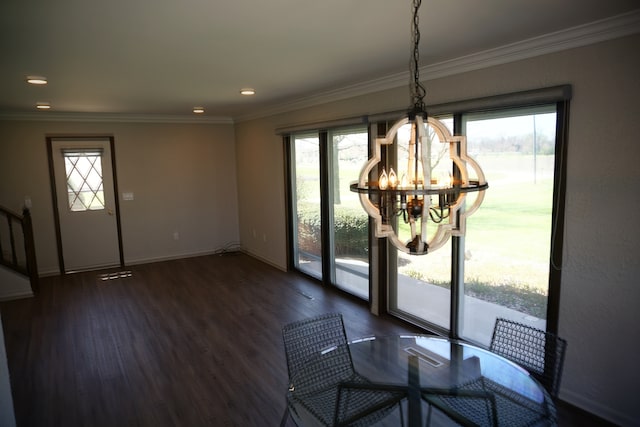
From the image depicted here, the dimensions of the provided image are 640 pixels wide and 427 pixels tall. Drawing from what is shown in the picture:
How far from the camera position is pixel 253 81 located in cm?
391

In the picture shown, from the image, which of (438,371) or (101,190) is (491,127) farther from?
(101,190)

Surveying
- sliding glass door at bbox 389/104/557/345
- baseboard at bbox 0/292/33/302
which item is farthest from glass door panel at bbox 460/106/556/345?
baseboard at bbox 0/292/33/302

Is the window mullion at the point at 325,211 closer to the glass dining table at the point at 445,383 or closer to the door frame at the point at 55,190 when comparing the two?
the glass dining table at the point at 445,383

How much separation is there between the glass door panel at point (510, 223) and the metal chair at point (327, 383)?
147cm

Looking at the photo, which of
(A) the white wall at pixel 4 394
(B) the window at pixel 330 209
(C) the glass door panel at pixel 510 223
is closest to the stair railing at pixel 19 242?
(B) the window at pixel 330 209

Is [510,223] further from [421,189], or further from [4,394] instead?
[4,394]

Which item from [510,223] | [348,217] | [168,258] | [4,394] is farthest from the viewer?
[168,258]

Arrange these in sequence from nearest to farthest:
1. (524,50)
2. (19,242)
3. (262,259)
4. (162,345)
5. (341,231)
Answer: (524,50), (162,345), (341,231), (19,242), (262,259)

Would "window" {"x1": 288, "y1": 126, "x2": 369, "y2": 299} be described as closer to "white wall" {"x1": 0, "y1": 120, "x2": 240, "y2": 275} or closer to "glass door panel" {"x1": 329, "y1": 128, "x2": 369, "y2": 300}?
"glass door panel" {"x1": 329, "y1": 128, "x2": 369, "y2": 300}

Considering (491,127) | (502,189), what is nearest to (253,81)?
(491,127)

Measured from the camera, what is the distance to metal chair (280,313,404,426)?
198 cm

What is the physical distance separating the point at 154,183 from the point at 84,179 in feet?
3.28

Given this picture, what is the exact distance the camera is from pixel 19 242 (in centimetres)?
596

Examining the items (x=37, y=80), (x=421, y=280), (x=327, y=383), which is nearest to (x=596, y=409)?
(x=421, y=280)
